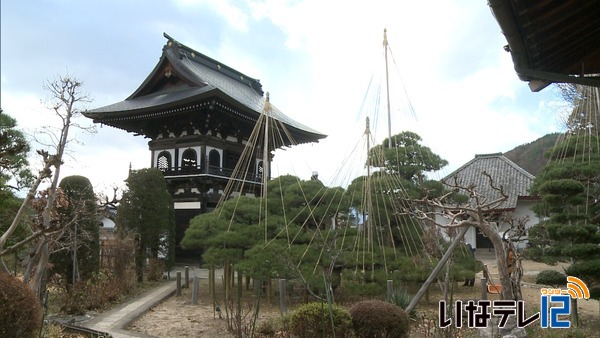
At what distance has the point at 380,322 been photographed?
5.74 m

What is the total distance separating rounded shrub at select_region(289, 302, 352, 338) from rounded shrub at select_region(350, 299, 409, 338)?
140 millimetres

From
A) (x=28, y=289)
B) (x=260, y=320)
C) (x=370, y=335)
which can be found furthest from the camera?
(x=260, y=320)

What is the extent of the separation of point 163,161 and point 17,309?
13.4 meters

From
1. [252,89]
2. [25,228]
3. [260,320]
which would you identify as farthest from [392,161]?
[252,89]

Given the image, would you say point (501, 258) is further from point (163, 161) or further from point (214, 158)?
point (163, 161)

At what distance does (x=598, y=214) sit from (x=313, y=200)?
5864mm

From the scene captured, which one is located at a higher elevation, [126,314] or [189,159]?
[189,159]

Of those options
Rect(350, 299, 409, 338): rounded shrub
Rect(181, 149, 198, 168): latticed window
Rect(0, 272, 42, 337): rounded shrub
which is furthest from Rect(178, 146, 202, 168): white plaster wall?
Rect(350, 299, 409, 338): rounded shrub

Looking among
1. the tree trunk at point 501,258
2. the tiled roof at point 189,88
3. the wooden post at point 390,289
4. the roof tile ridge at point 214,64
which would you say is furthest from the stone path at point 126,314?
the roof tile ridge at point 214,64

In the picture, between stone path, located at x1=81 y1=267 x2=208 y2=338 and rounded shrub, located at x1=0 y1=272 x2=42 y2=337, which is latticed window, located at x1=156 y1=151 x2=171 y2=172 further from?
rounded shrub, located at x1=0 y1=272 x2=42 y2=337

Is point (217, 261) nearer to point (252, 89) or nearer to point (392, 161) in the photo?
point (392, 161)

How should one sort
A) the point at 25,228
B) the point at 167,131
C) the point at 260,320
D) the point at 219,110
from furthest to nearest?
the point at 167,131, the point at 219,110, the point at 25,228, the point at 260,320

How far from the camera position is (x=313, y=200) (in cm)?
1118

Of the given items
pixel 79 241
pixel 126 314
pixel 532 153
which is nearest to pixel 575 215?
pixel 126 314
